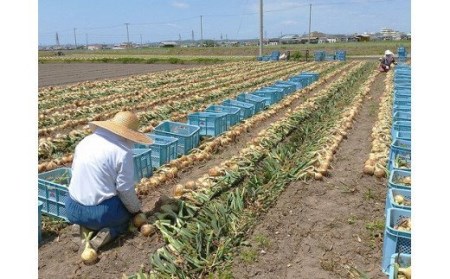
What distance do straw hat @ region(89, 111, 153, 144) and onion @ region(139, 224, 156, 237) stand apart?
74 cm

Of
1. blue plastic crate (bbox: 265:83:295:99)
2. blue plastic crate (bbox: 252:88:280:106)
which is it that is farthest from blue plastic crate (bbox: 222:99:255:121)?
blue plastic crate (bbox: 265:83:295:99)

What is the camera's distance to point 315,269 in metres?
3.35

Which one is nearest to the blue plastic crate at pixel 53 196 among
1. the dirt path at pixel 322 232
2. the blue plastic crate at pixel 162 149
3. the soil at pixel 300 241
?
the soil at pixel 300 241

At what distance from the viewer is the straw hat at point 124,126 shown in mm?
3503

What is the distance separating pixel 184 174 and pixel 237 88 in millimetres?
8268

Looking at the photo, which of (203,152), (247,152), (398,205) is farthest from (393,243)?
(203,152)

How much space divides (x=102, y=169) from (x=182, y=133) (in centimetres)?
330

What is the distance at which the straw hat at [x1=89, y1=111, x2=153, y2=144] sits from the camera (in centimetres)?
350

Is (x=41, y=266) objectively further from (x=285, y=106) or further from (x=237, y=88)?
(x=237, y=88)

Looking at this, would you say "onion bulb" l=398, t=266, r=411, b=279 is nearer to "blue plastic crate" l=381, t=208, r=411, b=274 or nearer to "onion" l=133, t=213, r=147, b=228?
"blue plastic crate" l=381, t=208, r=411, b=274

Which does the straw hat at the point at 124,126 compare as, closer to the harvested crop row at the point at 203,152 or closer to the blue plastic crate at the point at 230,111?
the harvested crop row at the point at 203,152

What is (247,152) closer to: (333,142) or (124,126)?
(333,142)

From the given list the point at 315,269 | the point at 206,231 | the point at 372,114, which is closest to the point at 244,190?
the point at 206,231

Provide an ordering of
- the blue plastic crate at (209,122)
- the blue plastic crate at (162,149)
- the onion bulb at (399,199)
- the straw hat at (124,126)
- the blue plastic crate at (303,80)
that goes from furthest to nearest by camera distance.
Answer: the blue plastic crate at (303,80) → the blue plastic crate at (209,122) → the blue plastic crate at (162,149) → the onion bulb at (399,199) → the straw hat at (124,126)
